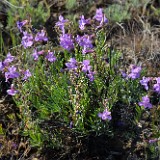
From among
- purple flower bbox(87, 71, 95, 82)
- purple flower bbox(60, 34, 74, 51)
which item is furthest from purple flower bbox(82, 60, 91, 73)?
purple flower bbox(60, 34, 74, 51)

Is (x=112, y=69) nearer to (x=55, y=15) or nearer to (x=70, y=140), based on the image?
(x=70, y=140)

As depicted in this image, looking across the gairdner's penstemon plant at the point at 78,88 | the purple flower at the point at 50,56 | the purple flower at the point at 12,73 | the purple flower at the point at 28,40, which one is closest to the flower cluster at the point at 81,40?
the gairdner's penstemon plant at the point at 78,88

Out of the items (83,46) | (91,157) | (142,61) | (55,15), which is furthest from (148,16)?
(91,157)

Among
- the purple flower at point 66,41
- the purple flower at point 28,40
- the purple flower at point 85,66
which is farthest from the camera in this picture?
the purple flower at point 28,40

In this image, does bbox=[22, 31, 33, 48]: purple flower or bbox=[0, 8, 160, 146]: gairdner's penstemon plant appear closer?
bbox=[0, 8, 160, 146]: gairdner's penstemon plant

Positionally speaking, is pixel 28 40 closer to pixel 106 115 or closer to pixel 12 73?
pixel 12 73

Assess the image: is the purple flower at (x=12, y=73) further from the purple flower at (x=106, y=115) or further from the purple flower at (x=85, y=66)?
the purple flower at (x=106, y=115)

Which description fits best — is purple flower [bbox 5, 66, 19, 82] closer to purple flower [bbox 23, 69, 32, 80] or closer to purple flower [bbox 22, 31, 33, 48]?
purple flower [bbox 23, 69, 32, 80]

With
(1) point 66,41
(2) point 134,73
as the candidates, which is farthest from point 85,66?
(2) point 134,73
